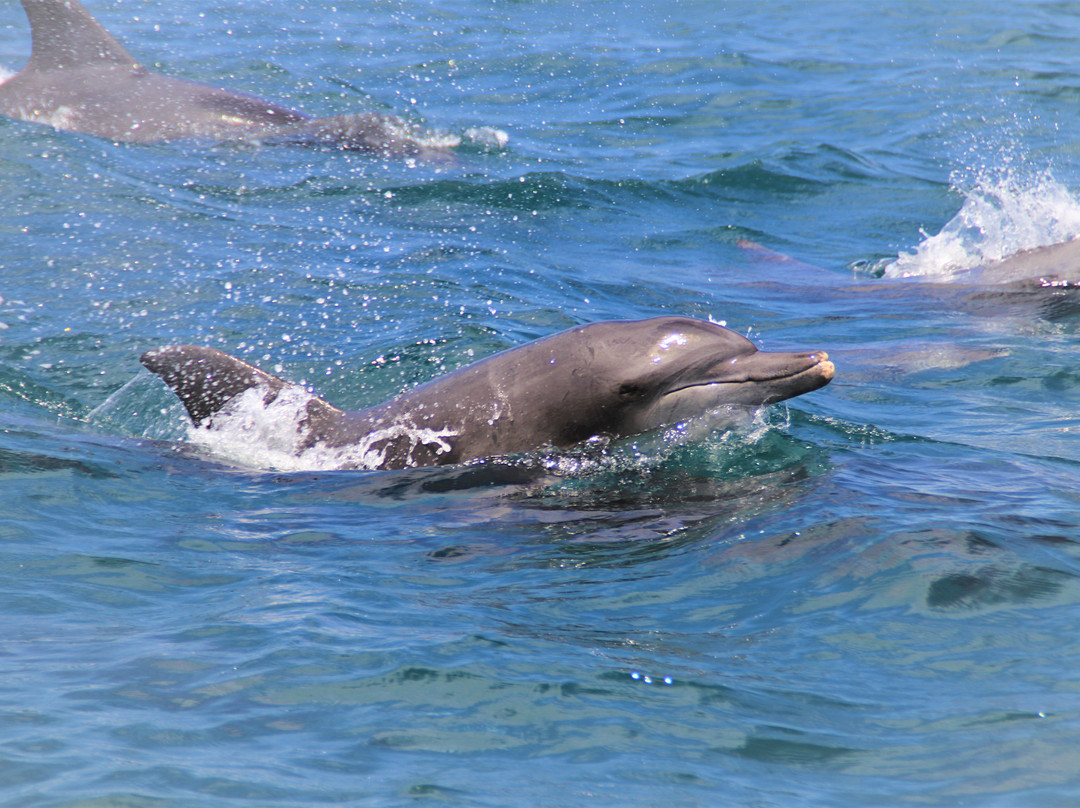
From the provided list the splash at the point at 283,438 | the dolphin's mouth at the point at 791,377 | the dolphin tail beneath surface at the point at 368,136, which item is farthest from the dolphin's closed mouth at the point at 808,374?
the dolphin tail beneath surface at the point at 368,136

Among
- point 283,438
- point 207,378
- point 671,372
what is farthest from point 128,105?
point 671,372

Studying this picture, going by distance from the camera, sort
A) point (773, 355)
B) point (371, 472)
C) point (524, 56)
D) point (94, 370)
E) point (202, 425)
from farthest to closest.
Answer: point (524, 56) → point (94, 370) → point (202, 425) → point (371, 472) → point (773, 355)

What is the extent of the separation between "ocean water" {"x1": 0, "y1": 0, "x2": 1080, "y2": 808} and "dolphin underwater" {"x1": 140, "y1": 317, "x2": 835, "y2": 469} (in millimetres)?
276

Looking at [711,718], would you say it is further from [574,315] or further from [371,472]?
[574,315]

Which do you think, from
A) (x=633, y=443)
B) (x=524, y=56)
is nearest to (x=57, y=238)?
(x=633, y=443)

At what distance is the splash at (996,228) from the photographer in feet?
43.1

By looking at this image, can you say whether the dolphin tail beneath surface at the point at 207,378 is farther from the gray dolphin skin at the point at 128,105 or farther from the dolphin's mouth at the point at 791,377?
the gray dolphin skin at the point at 128,105

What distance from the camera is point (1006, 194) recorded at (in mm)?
14906

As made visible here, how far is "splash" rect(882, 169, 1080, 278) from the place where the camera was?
13.1m

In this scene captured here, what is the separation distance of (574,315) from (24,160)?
25.8 feet

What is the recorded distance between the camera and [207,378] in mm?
7531

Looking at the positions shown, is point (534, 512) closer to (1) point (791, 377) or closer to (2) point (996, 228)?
(1) point (791, 377)

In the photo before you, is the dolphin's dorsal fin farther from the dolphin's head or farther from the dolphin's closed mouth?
the dolphin's closed mouth

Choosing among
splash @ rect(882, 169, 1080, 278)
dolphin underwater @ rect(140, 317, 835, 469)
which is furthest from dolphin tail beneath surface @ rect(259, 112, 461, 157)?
dolphin underwater @ rect(140, 317, 835, 469)
